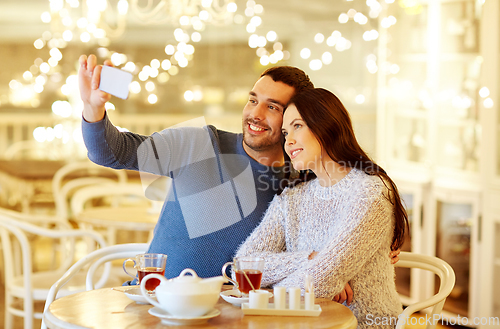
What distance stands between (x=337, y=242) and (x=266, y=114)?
503 millimetres

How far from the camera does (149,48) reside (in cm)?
672

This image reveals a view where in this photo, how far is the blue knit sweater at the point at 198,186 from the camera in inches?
60.2

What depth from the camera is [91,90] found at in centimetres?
135

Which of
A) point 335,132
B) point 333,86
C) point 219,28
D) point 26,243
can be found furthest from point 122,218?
point 219,28

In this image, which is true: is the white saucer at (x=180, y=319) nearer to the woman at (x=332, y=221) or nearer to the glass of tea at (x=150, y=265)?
the glass of tea at (x=150, y=265)

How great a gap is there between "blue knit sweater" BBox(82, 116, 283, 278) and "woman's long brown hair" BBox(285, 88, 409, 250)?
0.77 feet

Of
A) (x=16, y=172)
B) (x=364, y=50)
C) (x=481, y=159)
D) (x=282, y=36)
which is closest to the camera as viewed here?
(x=481, y=159)

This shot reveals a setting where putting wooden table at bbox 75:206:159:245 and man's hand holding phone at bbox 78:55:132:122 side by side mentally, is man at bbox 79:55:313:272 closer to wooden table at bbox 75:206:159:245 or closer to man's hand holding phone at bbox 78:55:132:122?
man's hand holding phone at bbox 78:55:132:122

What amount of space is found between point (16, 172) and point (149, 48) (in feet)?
10.3

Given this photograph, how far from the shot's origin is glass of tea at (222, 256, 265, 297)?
1200 millimetres

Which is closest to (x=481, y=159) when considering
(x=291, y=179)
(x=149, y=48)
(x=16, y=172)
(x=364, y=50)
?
(x=291, y=179)

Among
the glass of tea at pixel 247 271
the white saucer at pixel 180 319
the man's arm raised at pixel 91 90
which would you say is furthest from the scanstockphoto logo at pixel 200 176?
the white saucer at pixel 180 319

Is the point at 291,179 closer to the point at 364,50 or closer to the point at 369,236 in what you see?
the point at 369,236

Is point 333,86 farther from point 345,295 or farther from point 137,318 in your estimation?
point 137,318
